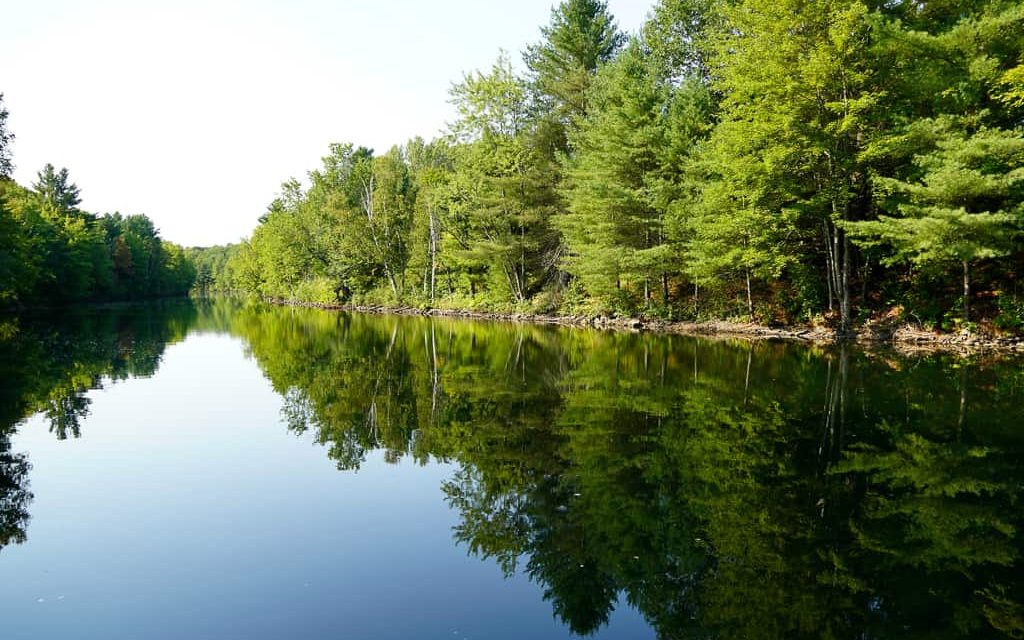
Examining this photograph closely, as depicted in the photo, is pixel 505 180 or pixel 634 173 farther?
pixel 505 180

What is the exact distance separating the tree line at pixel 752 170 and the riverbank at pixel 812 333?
78 cm

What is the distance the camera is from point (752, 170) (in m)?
23.8

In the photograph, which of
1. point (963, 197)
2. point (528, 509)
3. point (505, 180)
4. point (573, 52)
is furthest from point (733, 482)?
point (573, 52)

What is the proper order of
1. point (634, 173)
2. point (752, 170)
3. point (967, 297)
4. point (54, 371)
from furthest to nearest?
point (634, 173) → point (752, 170) → point (967, 297) → point (54, 371)

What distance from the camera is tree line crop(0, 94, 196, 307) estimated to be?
41.1 meters

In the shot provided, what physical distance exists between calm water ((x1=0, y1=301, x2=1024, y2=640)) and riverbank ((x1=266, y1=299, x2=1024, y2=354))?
4.59m

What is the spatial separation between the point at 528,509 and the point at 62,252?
6373 cm

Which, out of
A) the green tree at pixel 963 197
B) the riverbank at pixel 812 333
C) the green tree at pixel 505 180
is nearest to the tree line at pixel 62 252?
the green tree at pixel 505 180

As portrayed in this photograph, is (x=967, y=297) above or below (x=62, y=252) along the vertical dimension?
below

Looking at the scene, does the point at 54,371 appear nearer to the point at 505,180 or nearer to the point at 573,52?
the point at 505,180

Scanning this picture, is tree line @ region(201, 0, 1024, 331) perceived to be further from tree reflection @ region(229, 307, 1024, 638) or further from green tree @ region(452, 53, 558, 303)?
tree reflection @ region(229, 307, 1024, 638)

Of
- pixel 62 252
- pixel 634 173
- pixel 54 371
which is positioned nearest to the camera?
pixel 54 371

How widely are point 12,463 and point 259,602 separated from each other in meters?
6.82

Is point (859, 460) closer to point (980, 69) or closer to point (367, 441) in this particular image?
point (367, 441)
